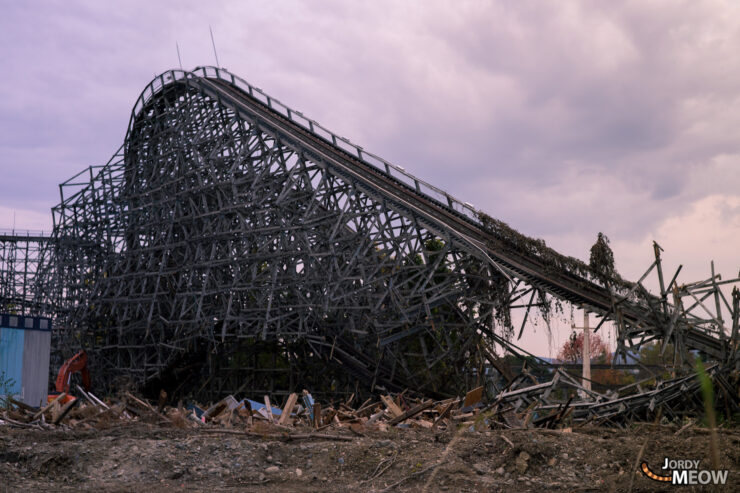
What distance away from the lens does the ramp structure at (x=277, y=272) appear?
17.5m

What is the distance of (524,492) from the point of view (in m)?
6.52

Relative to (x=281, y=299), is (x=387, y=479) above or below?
below

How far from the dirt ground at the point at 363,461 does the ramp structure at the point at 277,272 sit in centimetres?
520

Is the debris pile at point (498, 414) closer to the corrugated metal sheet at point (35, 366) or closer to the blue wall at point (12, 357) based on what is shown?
the blue wall at point (12, 357)

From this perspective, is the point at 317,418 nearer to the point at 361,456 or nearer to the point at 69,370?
the point at 361,456

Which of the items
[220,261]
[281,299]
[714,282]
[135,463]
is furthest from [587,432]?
[220,261]

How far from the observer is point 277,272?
65.2ft

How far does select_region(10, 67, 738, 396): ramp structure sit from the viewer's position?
1752cm

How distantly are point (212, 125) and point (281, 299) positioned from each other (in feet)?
24.6

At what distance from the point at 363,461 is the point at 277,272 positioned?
12.7 m

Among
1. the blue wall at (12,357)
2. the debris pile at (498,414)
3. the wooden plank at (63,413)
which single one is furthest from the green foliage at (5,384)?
the wooden plank at (63,413)

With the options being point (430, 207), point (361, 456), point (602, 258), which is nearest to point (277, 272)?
point (430, 207)

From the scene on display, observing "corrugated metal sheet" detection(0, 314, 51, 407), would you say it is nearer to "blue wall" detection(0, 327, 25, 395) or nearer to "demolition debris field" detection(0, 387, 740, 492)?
"blue wall" detection(0, 327, 25, 395)

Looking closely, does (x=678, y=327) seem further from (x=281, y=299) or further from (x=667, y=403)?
(x=281, y=299)
